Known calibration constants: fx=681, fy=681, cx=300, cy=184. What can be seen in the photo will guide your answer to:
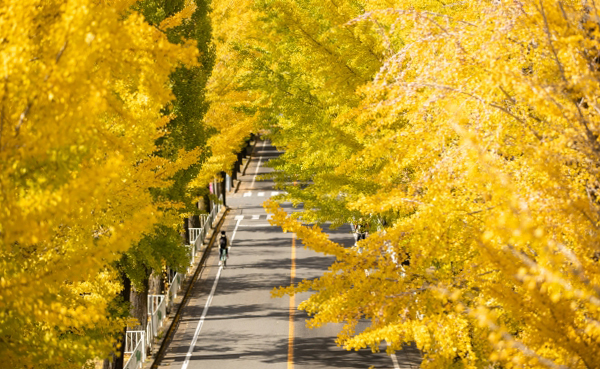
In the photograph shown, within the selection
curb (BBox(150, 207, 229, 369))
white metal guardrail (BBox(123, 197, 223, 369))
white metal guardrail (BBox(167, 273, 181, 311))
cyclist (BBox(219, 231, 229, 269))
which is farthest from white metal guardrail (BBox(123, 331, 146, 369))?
cyclist (BBox(219, 231, 229, 269))

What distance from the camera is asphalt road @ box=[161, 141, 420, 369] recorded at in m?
17.9

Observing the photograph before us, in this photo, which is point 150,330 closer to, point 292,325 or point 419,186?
point 292,325

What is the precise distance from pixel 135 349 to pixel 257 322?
4891mm

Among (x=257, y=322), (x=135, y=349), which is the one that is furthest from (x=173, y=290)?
(x=135, y=349)

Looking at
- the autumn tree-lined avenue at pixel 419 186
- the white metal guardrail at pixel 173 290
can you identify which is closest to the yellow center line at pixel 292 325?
the white metal guardrail at pixel 173 290

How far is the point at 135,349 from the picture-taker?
17.1m

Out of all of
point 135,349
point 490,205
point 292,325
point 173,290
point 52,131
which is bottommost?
point 292,325

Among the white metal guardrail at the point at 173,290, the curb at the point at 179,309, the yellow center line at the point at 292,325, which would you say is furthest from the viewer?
the white metal guardrail at the point at 173,290

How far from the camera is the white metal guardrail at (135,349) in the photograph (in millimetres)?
16905

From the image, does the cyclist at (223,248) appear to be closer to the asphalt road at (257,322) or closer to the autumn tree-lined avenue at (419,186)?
the asphalt road at (257,322)

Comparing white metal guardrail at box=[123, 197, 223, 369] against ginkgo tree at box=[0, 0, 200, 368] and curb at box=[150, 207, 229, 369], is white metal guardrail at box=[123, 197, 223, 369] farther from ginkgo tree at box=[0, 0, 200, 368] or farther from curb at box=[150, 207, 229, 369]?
ginkgo tree at box=[0, 0, 200, 368]

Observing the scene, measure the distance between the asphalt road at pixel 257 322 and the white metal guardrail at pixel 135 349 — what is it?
68 cm

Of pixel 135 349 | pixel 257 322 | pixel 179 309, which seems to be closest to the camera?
pixel 135 349

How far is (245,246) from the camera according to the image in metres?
32.0
